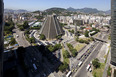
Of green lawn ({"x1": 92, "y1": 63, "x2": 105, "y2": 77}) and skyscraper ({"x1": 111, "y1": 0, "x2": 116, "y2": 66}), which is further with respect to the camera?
skyscraper ({"x1": 111, "y1": 0, "x2": 116, "y2": 66})

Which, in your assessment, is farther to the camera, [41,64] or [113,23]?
[41,64]

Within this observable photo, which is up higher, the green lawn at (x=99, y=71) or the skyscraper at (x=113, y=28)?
the skyscraper at (x=113, y=28)

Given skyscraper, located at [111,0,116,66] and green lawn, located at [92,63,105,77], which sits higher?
skyscraper, located at [111,0,116,66]

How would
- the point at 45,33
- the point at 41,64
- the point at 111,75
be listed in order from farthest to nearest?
the point at 45,33 → the point at 41,64 → the point at 111,75

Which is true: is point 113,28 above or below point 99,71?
above

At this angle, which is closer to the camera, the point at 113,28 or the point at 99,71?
the point at 99,71

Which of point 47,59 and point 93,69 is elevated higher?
point 47,59

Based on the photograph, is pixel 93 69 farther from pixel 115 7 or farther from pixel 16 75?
pixel 16 75

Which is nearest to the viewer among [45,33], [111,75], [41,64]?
[111,75]

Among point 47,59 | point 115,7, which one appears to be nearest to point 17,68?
point 47,59

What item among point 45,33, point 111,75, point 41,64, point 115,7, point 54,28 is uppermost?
point 115,7

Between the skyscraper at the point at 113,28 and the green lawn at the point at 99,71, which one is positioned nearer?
the green lawn at the point at 99,71
